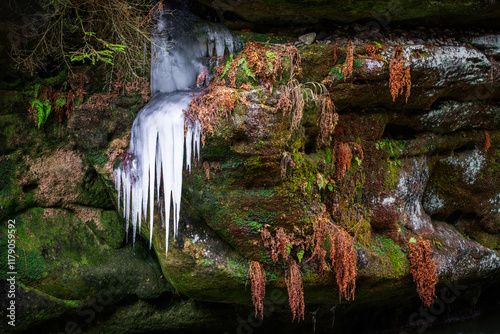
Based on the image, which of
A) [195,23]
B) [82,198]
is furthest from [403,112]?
[82,198]

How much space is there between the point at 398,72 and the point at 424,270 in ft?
10.3

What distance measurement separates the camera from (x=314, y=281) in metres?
5.78

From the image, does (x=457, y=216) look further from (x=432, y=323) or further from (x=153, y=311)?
(x=153, y=311)

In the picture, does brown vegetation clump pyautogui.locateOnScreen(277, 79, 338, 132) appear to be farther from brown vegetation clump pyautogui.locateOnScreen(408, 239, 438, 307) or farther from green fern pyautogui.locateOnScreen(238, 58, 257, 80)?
brown vegetation clump pyautogui.locateOnScreen(408, 239, 438, 307)

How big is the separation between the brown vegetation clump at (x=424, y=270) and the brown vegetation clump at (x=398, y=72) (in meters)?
2.48

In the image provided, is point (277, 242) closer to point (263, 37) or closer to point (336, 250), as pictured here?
point (336, 250)

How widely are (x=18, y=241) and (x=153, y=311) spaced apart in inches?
87.0

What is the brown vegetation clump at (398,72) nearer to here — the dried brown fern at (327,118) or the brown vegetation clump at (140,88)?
the dried brown fern at (327,118)

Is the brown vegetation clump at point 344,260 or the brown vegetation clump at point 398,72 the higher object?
the brown vegetation clump at point 398,72

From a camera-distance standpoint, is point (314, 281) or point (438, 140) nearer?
point (314, 281)

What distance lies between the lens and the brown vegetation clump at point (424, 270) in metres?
6.51

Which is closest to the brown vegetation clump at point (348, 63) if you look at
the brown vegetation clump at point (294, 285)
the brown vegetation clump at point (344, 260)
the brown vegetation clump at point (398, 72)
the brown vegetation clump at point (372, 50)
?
the brown vegetation clump at point (372, 50)

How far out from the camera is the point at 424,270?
21.4 feet

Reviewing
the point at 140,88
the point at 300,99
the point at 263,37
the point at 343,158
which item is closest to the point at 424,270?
the point at 343,158
